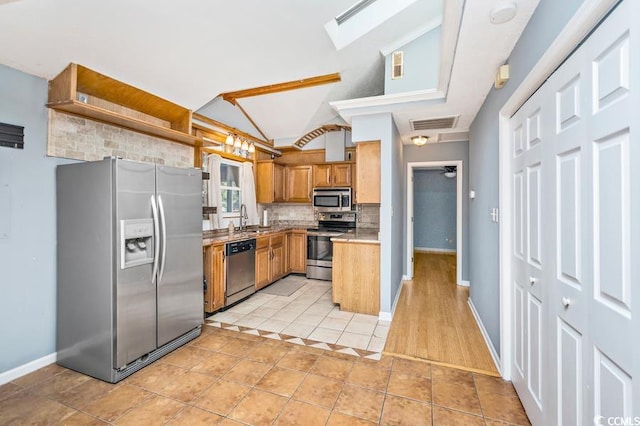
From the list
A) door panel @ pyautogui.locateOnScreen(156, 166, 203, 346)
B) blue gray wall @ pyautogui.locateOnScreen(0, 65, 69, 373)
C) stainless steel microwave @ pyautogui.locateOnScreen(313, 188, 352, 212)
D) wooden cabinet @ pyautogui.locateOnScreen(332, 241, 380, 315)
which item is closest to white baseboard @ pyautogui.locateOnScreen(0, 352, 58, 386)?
blue gray wall @ pyautogui.locateOnScreen(0, 65, 69, 373)

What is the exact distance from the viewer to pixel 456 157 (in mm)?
4883

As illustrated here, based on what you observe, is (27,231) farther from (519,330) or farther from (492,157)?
(492,157)

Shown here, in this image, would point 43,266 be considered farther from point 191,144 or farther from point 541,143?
point 541,143

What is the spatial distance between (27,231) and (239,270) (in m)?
2.14

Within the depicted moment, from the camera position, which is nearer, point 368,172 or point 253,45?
point 253,45

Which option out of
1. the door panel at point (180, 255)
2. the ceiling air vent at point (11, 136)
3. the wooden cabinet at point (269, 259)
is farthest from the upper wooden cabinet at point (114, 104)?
the wooden cabinet at point (269, 259)

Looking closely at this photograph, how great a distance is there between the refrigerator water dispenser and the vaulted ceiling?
1479 mm

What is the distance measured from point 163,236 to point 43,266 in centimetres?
102

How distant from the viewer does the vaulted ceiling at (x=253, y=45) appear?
1.96 metres

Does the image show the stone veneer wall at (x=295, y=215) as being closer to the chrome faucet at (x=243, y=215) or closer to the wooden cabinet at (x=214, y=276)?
the chrome faucet at (x=243, y=215)

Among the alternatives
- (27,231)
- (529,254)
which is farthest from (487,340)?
(27,231)

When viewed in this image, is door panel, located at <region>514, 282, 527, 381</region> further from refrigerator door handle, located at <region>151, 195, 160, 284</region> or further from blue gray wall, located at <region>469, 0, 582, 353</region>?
refrigerator door handle, located at <region>151, 195, 160, 284</region>

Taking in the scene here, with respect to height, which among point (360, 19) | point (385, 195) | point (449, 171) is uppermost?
point (360, 19)

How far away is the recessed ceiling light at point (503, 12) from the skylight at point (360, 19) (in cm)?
154
